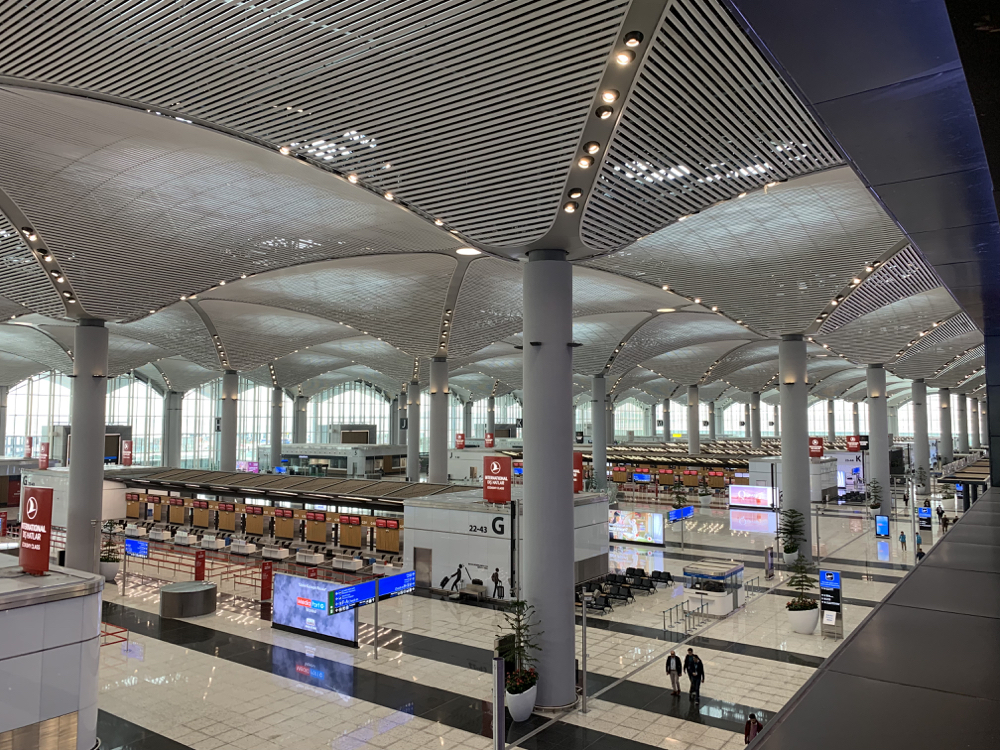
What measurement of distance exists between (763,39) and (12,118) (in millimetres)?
14474

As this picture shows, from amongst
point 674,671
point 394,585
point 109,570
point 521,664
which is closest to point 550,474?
point 521,664

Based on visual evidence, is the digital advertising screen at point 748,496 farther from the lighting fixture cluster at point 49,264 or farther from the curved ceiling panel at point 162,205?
the lighting fixture cluster at point 49,264

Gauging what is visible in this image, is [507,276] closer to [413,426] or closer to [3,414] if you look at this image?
[413,426]

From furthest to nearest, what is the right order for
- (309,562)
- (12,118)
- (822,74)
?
(309,562)
(12,118)
(822,74)

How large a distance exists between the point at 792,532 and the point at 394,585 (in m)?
15.2

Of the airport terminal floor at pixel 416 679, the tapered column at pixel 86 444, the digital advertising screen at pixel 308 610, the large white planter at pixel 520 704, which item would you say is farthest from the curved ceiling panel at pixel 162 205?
the large white planter at pixel 520 704

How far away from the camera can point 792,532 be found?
24578 millimetres

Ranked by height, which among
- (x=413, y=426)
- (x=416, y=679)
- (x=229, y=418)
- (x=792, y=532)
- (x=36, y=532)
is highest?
(x=229, y=418)

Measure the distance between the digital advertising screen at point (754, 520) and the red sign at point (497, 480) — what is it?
13531mm

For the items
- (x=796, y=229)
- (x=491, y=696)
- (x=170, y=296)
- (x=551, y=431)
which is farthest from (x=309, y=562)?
(x=796, y=229)

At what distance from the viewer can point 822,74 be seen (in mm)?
2793

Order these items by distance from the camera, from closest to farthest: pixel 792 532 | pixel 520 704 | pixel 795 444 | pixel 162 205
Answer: pixel 520 704
pixel 162 205
pixel 792 532
pixel 795 444

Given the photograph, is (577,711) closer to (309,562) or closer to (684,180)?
(684,180)

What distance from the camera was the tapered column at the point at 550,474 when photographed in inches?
484
